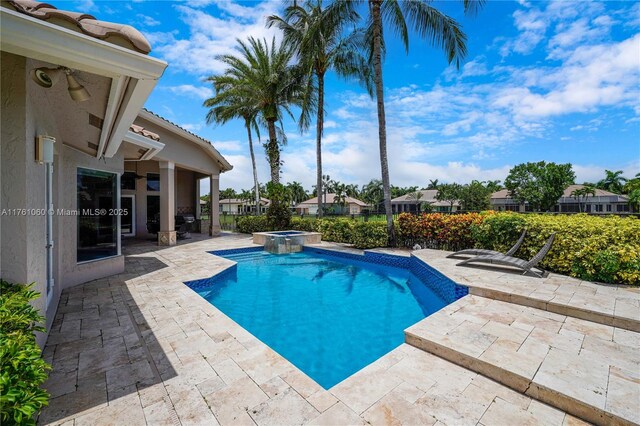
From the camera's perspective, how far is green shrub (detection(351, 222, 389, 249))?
12719mm

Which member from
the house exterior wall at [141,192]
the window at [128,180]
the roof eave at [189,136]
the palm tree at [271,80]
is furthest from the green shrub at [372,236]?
the house exterior wall at [141,192]

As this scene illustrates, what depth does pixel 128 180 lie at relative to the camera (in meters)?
16.1

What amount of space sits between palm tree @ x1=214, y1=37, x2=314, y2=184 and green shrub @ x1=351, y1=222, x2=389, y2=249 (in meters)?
7.35

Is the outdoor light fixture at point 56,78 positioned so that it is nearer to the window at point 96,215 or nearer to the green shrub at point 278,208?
the window at point 96,215

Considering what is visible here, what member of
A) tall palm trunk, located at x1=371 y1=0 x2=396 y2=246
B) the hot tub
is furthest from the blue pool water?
tall palm trunk, located at x1=371 y1=0 x2=396 y2=246

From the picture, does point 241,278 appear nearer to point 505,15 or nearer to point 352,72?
point 352,72

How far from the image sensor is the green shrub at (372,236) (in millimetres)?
12719

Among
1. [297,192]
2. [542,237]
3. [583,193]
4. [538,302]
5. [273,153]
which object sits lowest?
[538,302]

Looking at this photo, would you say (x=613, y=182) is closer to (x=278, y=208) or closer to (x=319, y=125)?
(x=319, y=125)

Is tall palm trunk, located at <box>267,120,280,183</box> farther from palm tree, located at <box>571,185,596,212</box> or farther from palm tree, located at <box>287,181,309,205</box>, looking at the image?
palm tree, located at <box>571,185,596,212</box>

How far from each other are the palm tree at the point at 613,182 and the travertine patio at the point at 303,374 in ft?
226

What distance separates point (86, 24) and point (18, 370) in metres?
2.50

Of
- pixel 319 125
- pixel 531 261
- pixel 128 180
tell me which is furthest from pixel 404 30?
pixel 128 180

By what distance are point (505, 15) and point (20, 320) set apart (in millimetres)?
16129
